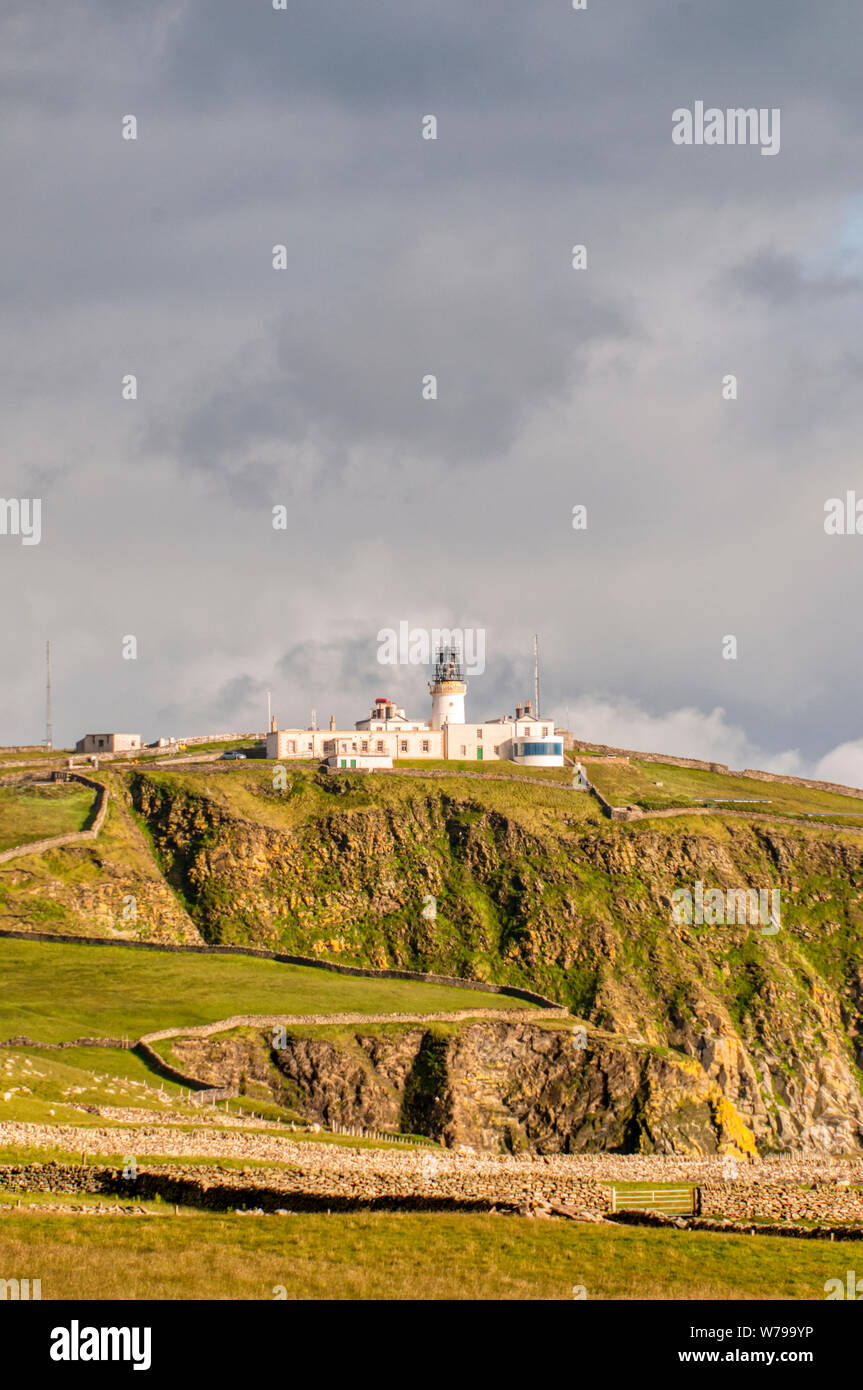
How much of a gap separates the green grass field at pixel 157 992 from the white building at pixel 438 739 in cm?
4912

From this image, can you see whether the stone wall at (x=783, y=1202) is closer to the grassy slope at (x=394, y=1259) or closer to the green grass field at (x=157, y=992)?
the grassy slope at (x=394, y=1259)

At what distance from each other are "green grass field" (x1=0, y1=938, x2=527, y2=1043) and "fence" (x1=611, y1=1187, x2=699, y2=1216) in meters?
40.4

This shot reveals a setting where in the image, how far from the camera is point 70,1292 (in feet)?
90.2

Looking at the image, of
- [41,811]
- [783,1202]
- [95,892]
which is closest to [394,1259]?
[783,1202]

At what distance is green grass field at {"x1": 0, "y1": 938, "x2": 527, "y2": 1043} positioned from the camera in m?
80.4

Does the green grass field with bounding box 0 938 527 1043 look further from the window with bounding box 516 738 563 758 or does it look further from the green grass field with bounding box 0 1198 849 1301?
the window with bounding box 516 738 563 758

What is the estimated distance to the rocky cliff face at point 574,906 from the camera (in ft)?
390

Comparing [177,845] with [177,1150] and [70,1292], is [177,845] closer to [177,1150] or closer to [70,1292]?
[177,1150]

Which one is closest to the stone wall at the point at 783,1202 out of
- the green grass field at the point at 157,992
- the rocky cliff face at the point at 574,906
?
the green grass field at the point at 157,992

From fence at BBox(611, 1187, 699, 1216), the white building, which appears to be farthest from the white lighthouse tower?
fence at BBox(611, 1187, 699, 1216)

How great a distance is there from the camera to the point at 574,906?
12850 cm

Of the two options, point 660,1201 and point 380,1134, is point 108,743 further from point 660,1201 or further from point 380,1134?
point 660,1201
